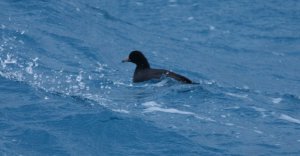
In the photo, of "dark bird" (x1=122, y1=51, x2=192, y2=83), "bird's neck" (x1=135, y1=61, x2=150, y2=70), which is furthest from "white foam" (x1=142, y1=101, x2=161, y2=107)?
"bird's neck" (x1=135, y1=61, x2=150, y2=70)

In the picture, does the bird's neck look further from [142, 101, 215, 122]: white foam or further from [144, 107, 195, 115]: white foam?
[144, 107, 195, 115]: white foam

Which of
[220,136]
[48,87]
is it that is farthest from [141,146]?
[48,87]

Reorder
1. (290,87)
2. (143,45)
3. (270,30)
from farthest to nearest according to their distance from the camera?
(270,30) < (143,45) < (290,87)

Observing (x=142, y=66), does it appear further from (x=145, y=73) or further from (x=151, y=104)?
(x=151, y=104)

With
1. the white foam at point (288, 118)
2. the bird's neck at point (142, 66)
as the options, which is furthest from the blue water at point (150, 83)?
the bird's neck at point (142, 66)

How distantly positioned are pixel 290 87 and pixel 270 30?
23.3ft

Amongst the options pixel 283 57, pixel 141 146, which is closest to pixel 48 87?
pixel 141 146

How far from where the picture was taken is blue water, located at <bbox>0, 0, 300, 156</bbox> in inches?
429

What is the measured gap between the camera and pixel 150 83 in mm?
15141

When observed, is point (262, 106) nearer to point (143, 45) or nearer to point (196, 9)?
point (143, 45)

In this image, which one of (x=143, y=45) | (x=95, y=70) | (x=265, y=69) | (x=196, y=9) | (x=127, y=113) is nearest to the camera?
(x=127, y=113)

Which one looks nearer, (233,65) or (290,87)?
(290,87)

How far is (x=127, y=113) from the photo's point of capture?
1221 centimetres

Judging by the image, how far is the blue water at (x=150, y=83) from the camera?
429 inches
